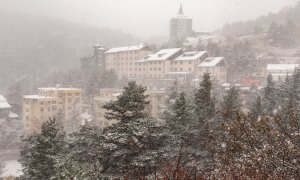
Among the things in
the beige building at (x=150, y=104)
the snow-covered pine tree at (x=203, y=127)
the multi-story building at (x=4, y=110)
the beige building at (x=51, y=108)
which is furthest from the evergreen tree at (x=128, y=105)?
the multi-story building at (x=4, y=110)

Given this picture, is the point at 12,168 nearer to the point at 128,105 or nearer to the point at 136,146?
the point at 128,105

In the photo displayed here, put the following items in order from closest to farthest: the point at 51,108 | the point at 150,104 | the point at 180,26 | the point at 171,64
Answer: the point at 150,104, the point at 51,108, the point at 171,64, the point at 180,26

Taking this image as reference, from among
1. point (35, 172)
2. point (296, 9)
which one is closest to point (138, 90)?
point (35, 172)

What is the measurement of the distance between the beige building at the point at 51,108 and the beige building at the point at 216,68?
84.9ft

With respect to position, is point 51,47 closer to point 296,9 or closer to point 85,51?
point 85,51

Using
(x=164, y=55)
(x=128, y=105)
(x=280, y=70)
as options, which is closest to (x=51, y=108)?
(x=164, y=55)

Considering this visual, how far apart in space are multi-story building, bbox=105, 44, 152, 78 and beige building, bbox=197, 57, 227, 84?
1808 centimetres

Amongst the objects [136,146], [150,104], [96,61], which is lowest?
[150,104]

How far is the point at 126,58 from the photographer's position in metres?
87.3

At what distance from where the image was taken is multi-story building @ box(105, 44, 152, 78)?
85.2m

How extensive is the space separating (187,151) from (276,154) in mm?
15089

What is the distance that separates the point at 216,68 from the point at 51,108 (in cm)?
3291

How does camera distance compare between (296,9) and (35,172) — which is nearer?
(35,172)

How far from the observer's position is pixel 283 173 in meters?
8.31
